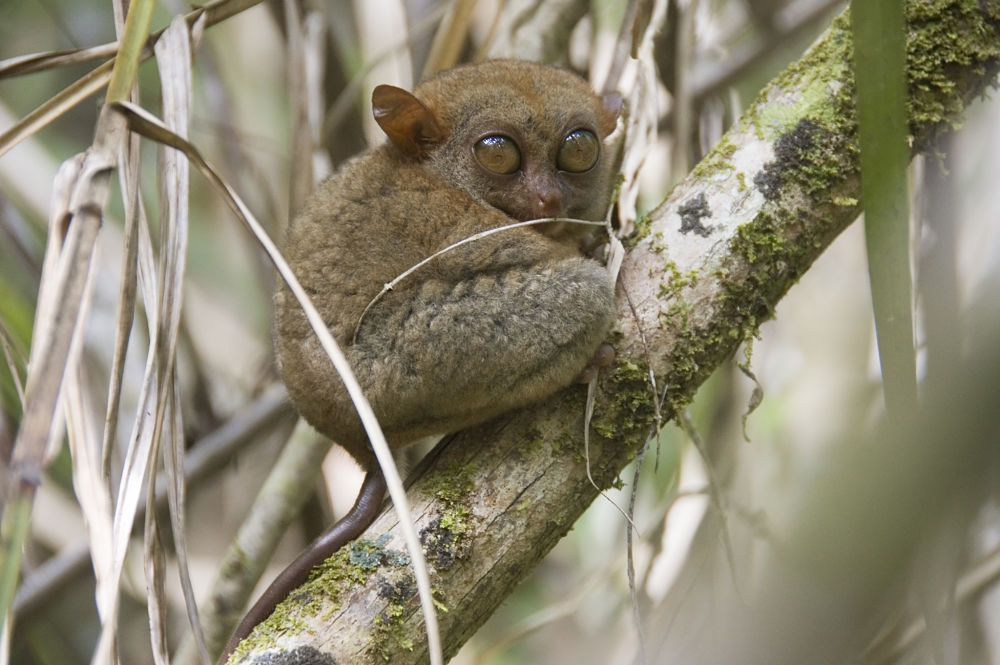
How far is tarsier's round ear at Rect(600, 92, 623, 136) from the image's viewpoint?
3.11m

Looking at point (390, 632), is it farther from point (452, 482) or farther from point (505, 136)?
point (505, 136)

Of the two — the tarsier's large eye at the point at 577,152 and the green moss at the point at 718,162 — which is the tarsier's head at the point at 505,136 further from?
the green moss at the point at 718,162

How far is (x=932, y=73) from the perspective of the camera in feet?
7.53

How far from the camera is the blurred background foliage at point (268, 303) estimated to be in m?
3.54

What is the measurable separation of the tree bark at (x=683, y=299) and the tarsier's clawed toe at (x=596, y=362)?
0.03 m

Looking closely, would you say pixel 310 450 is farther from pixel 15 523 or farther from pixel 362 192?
pixel 15 523

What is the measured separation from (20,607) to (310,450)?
1.37 meters

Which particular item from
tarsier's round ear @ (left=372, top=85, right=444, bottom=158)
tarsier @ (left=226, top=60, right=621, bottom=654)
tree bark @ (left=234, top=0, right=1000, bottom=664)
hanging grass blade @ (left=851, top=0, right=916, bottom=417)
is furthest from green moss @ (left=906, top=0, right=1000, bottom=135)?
tarsier's round ear @ (left=372, top=85, right=444, bottom=158)

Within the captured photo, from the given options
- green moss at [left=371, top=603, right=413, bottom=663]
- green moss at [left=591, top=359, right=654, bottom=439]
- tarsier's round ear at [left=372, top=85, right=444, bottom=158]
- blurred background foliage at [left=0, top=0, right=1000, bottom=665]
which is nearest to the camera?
green moss at [left=371, top=603, right=413, bottom=663]

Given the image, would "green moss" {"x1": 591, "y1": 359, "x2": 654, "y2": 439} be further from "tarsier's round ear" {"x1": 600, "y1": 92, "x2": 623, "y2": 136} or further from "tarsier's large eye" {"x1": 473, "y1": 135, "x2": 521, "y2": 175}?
"tarsier's round ear" {"x1": 600, "y1": 92, "x2": 623, "y2": 136}

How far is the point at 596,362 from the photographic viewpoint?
7.44ft

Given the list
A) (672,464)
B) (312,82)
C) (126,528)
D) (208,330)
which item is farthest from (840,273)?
(126,528)

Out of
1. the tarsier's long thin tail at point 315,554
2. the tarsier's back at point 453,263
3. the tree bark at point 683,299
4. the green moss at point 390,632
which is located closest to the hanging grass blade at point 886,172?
the tree bark at point 683,299

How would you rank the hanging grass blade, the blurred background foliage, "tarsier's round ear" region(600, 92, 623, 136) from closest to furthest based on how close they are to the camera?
the hanging grass blade
"tarsier's round ear" region(600, 92, 623, 136)
the blurred background foliage
